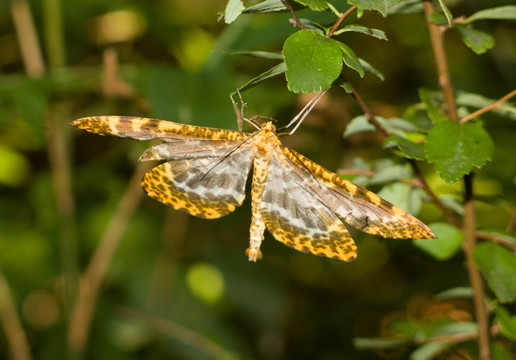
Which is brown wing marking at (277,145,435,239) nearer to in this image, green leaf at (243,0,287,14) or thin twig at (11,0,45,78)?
green leaf at (243,0,287,14)

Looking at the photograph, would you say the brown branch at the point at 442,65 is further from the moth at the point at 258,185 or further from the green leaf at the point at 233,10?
the green leaf at the point at 233,10

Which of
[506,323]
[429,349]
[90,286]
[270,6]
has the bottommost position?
[90,286]

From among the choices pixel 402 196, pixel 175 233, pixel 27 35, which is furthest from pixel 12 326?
pixel 402 196

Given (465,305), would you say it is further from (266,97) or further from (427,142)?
(427,142)

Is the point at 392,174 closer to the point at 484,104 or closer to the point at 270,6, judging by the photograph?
the point at 484,104

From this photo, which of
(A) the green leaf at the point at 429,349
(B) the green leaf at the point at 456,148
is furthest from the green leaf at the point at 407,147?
(A) the green leaf at the point at 429,349

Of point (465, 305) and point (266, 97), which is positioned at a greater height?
point (266, 97)

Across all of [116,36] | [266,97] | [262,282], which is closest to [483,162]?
[266,97]
